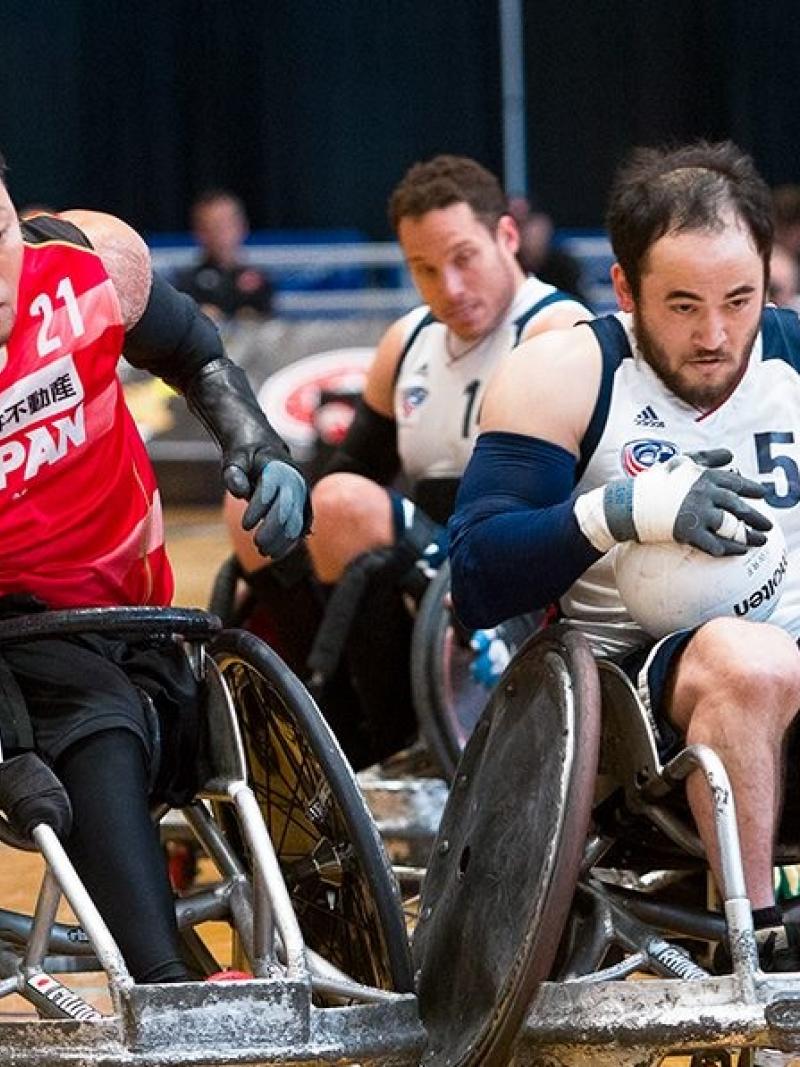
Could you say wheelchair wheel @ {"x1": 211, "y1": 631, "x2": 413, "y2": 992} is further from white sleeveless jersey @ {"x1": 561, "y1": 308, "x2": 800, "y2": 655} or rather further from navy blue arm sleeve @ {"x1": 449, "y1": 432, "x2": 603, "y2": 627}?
white sleeveless jersey @ {"x1": 561, "y1": 308, "x2": 800, "y2": 655}

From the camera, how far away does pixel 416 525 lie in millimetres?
4613

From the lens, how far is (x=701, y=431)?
3098 millimetres

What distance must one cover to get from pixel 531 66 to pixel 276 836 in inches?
485

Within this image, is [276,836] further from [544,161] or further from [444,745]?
[544,161]

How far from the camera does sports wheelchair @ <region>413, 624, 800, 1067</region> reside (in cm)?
258

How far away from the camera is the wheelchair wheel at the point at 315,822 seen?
273 centimetres

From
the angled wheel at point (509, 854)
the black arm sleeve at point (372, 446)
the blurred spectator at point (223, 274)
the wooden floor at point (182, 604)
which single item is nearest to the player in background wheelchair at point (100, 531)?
the angled wheel at point (509, 854)

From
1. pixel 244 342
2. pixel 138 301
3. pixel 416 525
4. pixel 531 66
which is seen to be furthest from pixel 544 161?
pixel 138 301

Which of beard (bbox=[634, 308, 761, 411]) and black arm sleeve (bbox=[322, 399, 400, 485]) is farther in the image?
black arm sleeve (bbox=[322, 399, 400, 485])

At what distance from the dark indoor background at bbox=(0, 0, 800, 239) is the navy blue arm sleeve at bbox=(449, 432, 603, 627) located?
11.8 metres

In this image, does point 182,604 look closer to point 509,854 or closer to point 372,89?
point 509,854

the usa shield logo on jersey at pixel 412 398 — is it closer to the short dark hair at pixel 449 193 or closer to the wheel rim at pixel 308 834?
the short dark hair at pixel 449 193

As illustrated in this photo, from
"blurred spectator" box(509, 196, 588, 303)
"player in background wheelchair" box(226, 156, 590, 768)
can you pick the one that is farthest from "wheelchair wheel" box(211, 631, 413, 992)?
"blurred spectator" box(509, 196, 588, 303)

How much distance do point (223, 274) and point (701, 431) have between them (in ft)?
28.6
